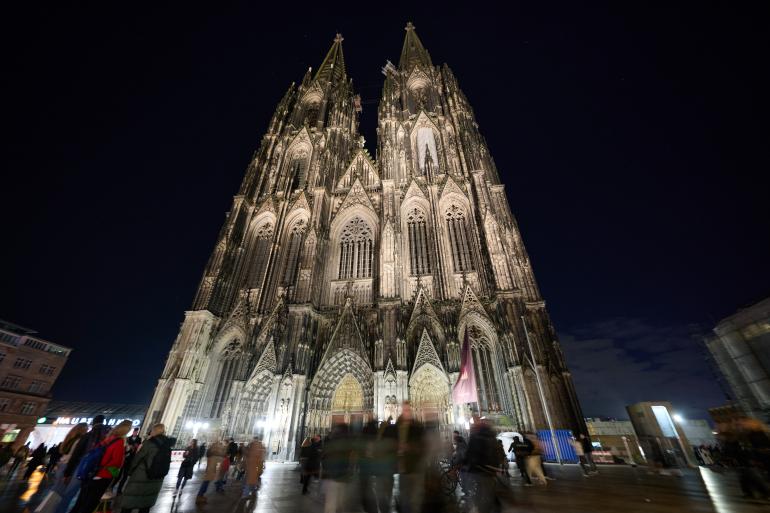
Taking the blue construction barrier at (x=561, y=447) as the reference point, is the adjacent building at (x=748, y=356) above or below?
above

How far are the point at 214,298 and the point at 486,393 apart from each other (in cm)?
1923

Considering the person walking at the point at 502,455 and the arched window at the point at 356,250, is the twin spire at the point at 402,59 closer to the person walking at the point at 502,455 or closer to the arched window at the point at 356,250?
the arched window at the point at 356,250

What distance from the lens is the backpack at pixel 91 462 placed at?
3.95m

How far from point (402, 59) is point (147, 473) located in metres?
48.3

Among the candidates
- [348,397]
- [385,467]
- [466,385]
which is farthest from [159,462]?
[348,397]

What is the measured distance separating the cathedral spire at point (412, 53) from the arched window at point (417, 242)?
2430cm

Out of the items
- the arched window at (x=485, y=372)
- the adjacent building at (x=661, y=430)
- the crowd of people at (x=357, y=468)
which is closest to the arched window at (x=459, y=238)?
the arched window at (x=485, y=372)

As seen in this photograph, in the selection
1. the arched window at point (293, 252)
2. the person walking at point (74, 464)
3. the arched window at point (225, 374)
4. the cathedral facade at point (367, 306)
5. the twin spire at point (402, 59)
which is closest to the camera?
the person walking at point (74, 464)

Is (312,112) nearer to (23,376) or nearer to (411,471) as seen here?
(411,471)

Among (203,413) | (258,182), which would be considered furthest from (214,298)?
(258,182)

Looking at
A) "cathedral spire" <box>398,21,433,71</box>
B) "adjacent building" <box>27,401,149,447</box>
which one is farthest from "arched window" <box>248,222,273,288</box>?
"cathedral spire" <box>398,21,433,71</box>

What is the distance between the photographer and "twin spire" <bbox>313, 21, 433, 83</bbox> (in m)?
40.0

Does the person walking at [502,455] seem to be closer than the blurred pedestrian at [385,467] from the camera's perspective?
No

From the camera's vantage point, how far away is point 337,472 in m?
4.54
